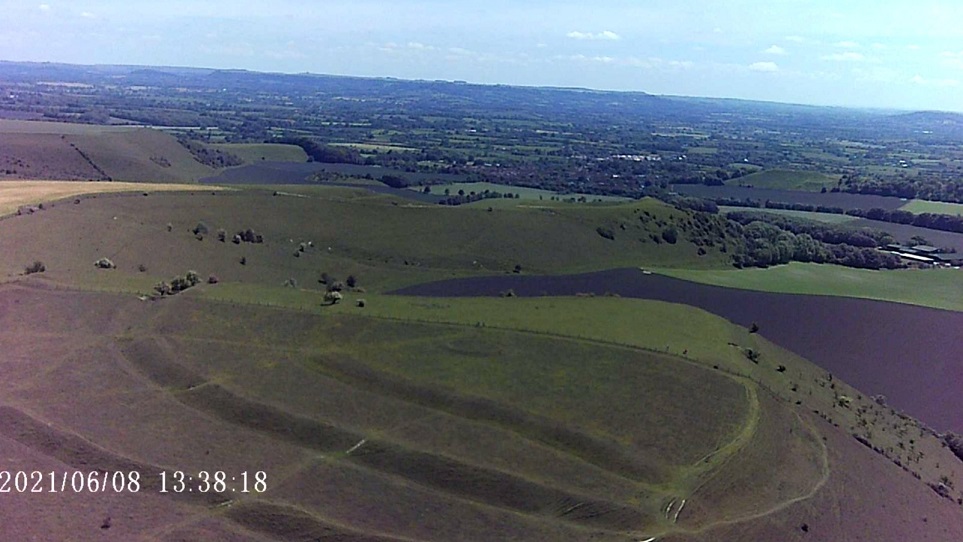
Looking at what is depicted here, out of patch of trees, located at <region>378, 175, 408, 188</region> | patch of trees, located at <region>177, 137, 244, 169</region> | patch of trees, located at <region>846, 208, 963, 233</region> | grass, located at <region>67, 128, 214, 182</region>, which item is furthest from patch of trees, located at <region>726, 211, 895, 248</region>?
patch of trees, located at <region>177, 137, 244, 169</region>

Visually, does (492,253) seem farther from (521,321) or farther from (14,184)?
(14,184)

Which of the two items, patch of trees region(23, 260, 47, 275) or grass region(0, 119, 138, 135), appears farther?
grass region(0, 119, 138, 135)

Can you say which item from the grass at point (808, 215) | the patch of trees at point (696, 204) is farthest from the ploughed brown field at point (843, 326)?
the grass at point (808, 215)

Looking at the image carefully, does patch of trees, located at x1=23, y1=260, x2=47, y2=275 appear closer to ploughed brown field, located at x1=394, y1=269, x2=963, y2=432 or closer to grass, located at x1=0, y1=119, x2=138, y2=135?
ploughed brown field, located at x1=394, y1=269, x2=963, y2=432

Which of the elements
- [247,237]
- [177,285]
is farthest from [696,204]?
[177,285]

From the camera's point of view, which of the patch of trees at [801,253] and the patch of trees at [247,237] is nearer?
the patch of trees at [247,237]

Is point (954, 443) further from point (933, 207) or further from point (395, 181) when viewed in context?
point (395, 181)

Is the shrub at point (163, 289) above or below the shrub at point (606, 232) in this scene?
above

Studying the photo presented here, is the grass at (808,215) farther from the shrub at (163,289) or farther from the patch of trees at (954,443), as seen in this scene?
the shrub at (163,289)
